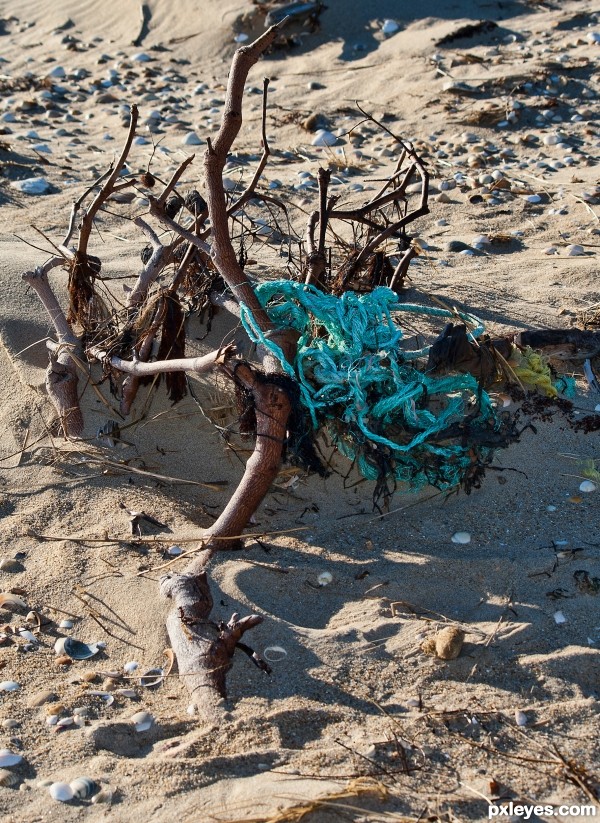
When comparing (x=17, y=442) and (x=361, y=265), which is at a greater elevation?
(x=361, y=265)

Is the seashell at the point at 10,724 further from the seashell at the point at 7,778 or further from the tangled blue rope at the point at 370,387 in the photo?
the tangled blue rope at the point at 370,387

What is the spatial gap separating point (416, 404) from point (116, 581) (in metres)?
1.19

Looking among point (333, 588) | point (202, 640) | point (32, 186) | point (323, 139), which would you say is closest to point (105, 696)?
point (202, 640)

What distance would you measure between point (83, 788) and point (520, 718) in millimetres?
1091

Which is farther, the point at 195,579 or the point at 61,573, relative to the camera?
the point at 61,573

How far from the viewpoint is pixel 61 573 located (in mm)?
2836

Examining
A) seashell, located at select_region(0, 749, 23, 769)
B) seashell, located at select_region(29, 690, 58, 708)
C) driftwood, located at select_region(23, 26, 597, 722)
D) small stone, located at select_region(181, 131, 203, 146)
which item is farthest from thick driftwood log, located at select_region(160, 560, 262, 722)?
small stone, located at select_region(181, 131, 203, 146)

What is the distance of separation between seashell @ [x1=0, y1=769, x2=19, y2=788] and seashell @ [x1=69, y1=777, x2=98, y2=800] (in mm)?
145

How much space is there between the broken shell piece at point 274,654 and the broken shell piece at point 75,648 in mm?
507

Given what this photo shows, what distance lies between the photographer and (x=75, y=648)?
2555 millimetres

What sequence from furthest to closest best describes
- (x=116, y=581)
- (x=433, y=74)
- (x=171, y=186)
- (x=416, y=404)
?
1. (x=433, y=74)
2. (x=171, y=186)
3. (x=416, y=404)
4. (x=116, y=581)

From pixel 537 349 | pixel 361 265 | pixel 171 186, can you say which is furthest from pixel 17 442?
pixel 537 349

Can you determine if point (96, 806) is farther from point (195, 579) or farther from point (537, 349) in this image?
point (537, 349)

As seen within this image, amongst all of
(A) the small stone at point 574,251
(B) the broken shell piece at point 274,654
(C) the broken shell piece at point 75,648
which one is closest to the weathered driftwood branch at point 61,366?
(C) the broken shell piece at point 75,648
